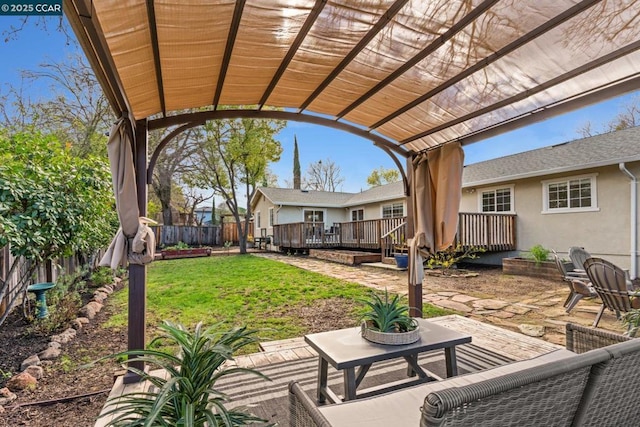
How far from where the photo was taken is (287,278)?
8.65 metres

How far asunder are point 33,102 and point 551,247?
15079 millimetres

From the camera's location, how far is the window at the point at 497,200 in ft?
36.2

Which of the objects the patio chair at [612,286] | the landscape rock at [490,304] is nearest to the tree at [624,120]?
the landscape rock at [490,304]

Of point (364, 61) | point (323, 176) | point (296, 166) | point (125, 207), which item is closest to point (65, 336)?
point (125, 207)

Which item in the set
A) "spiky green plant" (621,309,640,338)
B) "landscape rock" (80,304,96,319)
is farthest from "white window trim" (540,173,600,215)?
"landscape rock" (80,304,96,319)

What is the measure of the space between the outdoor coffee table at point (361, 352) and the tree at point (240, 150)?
1330 cm

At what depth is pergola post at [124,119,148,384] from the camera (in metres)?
3.08

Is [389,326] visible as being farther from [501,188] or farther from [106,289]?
[501,188]

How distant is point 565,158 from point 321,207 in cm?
1188

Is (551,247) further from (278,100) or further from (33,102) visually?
(33,102)

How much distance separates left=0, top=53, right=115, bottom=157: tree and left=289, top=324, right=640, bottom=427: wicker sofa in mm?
9869

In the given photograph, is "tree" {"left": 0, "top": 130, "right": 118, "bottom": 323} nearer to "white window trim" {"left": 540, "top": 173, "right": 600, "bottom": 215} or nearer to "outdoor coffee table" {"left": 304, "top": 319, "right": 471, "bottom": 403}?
"outdoor coffee table" {"left": 304, "top": 319, "right": 471, "bottom": 403}

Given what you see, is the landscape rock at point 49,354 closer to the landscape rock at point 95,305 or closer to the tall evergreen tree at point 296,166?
the landscape rock at point 95,305

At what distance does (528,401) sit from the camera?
4.03ft
